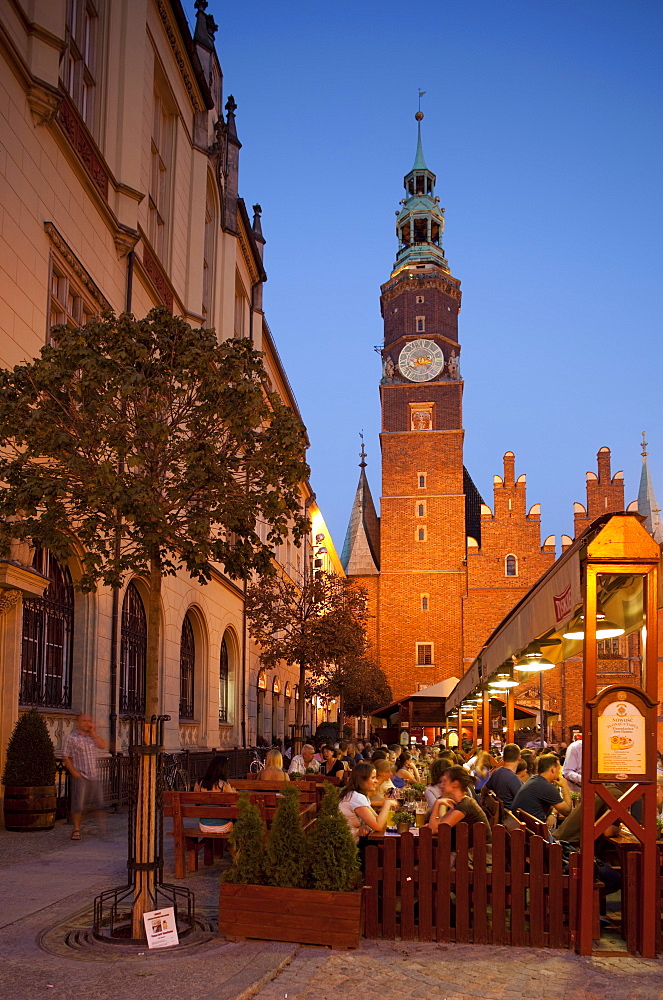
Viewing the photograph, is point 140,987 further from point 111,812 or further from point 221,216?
point 221,216

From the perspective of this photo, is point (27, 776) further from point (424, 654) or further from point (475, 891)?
point (424, 654)

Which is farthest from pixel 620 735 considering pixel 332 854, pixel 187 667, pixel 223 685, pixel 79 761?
pixel 223 685

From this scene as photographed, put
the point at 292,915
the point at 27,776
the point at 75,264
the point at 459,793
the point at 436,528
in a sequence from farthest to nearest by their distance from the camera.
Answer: the point at 436,528, the point at 75,264, the point at 27,776, the point at 459,793, the point at 292,915

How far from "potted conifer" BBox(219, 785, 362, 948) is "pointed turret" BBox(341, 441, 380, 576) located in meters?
55.8

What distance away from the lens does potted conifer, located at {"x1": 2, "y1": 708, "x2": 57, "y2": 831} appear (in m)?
12.1

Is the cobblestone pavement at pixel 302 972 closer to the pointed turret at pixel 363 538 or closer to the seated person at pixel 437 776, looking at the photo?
the seated person at pixel 437 776

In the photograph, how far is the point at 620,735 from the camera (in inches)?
272

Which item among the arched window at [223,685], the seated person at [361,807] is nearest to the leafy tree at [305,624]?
the arched window at [223,685]

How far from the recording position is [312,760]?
697 inches

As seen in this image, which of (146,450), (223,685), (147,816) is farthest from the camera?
(223,685)

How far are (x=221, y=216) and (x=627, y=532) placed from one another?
21626 millimetres

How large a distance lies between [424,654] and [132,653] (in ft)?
140

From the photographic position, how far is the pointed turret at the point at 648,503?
61625 mm

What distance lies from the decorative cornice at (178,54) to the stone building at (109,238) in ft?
0.17
